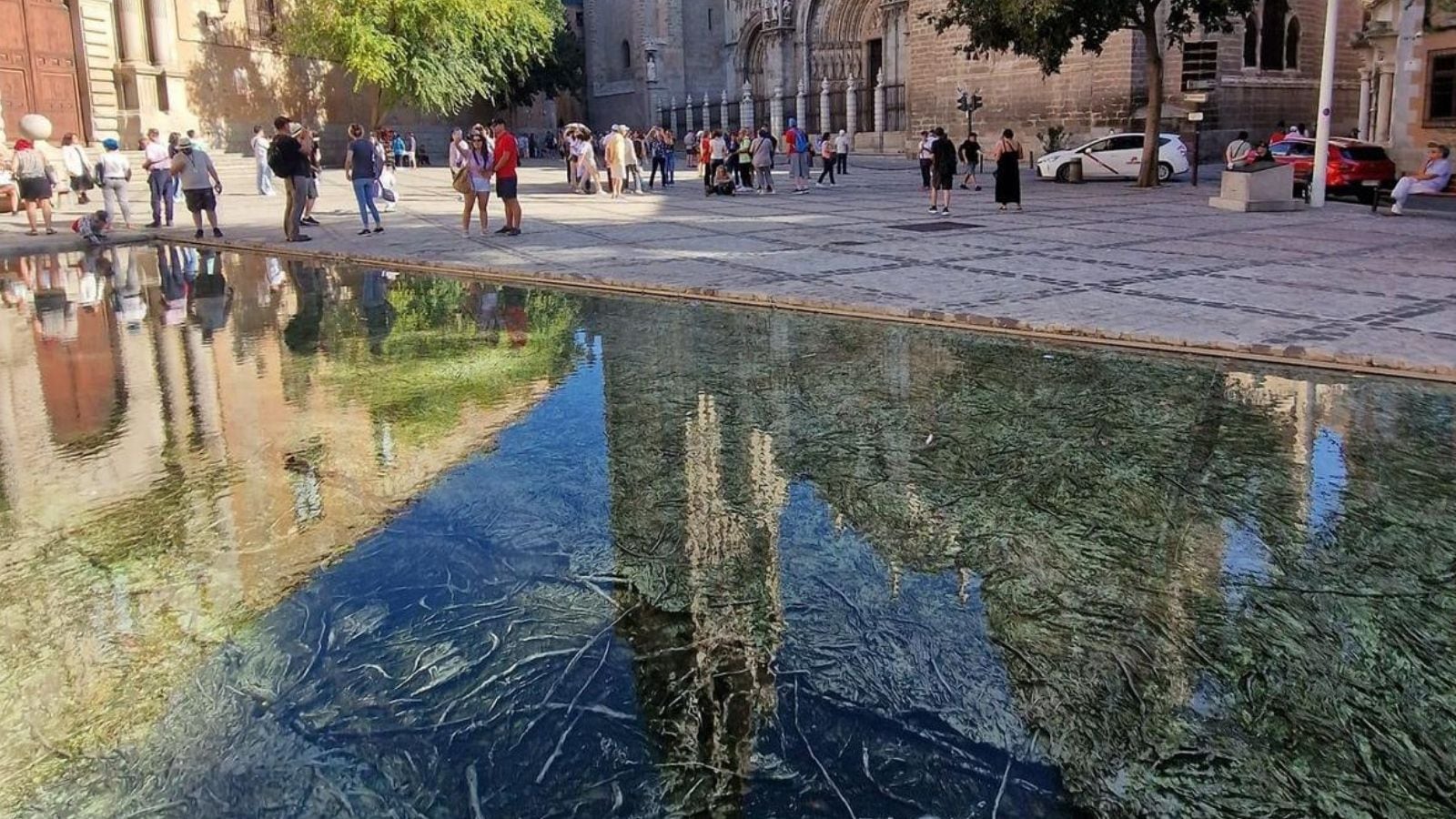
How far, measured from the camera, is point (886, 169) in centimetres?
3388

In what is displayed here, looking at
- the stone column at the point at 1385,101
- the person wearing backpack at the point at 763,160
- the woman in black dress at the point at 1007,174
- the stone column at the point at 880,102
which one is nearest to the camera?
the woman in black dress at the point at 1007,174

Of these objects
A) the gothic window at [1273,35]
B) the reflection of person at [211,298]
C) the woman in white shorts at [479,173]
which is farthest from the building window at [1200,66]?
the reflection of person at [211,298]

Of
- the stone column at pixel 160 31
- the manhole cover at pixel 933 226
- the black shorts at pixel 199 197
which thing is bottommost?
the manhole cover at pixel 933 226

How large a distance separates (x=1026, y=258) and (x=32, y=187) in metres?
14.9

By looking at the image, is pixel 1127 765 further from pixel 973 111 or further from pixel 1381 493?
pixel 973 111

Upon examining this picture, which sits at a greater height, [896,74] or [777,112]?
[896,74]

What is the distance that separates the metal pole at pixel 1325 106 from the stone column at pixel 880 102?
23229 millimetres

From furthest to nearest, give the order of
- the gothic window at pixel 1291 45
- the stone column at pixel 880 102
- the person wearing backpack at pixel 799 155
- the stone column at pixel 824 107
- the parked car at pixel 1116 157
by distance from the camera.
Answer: the stone column at pixel 824 107 → the stone column at pixel 880 102 → the gothic window at pixel 1291 45 → the parked car at pixel 1116 157 → the person wearing backpack at pixel 799 155

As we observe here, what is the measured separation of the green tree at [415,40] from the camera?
31.0 m

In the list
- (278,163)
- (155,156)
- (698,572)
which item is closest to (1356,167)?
(278,163)

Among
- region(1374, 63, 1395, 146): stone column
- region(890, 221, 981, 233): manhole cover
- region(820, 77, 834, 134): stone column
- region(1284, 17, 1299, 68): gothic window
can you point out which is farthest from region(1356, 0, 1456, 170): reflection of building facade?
region(820, 77, 834, 134): stone column

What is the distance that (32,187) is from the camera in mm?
17797

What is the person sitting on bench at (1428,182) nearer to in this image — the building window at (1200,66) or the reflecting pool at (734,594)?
the building window at (1200,66)

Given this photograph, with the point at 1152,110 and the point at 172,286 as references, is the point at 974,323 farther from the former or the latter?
the point at 1152,110
